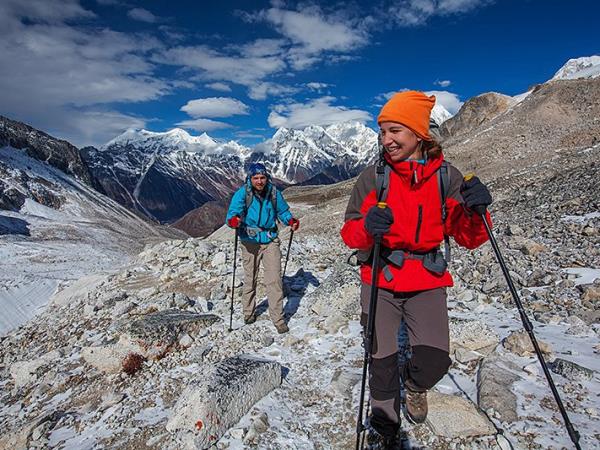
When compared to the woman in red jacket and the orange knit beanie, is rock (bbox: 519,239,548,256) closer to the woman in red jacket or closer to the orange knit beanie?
the woman in red jacket

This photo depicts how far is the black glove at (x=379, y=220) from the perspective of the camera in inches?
136

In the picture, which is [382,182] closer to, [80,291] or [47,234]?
[80,291]

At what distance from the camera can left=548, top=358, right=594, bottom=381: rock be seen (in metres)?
4.45

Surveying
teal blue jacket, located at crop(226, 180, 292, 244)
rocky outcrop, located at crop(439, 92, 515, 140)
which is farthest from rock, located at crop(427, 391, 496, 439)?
rocky outcrop, located at crop(439, 92, 515, 140)

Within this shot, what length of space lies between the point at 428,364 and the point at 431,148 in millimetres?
2222

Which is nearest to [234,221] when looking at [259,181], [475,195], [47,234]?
[259,181]

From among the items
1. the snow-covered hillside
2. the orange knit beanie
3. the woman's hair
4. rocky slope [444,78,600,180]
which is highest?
rocky slope [444,78,600,180]

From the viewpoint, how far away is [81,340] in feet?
29.9

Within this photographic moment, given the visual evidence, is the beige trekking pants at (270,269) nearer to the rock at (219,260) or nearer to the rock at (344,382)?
the rock at (344,382)

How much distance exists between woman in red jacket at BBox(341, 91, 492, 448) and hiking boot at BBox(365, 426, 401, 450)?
0.07 meters

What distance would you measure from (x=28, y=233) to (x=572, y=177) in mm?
82309

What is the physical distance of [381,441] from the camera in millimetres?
4148

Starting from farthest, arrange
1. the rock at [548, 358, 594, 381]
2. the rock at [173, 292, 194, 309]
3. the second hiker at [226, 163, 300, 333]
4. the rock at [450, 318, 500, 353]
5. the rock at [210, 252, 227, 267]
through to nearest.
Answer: the rock at [210, 252, 227, 267], the rock at [173, 292, 194, 309], the second hiker at [226, 163, 300, 333], the rock at [450, 318, 500, 353], the rock at [548, 358, 594, 381]

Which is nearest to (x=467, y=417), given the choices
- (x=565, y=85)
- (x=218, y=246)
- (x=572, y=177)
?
(x=218, y=246)
